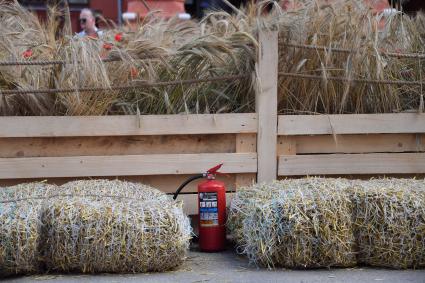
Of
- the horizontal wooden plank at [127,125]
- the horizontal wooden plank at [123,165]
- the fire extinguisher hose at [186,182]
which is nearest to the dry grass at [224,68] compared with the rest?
the horizontal wooden plank at [127,125]

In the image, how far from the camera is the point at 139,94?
5.32 meters

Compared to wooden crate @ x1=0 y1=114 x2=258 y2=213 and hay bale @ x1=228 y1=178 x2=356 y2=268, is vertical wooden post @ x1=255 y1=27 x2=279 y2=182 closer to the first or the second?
wooden crate @ x1=0 y1=114 x2=258 y2=213

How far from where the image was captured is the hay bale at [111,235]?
4055 millimetres

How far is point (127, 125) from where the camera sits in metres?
4.98

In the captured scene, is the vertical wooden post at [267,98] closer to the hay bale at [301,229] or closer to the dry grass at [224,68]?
the dry grass at [224,68]

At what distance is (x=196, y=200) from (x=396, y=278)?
1602 mm

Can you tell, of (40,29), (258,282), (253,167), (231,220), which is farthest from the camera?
(40,29)

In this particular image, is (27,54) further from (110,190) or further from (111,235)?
(111,235)

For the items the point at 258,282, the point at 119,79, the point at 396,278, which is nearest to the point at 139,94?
the point at 119,79

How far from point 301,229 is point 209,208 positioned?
0.83 meters

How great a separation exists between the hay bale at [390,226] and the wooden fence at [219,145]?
819 mm

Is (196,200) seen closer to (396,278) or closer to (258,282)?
(258,282)

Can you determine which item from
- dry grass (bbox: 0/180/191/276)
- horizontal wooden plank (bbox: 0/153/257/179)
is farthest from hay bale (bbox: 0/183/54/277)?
horizontal wooden plank (bbox: 0/153/257/179)

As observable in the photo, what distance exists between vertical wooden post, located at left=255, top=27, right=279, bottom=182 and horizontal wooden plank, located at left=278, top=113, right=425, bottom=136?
0.08m
